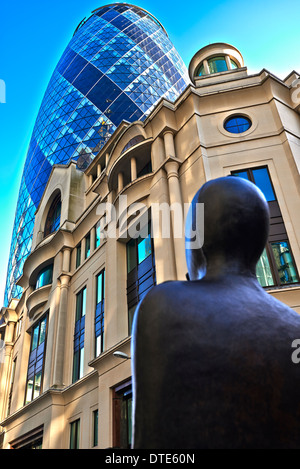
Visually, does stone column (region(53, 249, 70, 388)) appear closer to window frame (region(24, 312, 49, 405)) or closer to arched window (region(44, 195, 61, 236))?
window frame (region(24, 312, 49, 405))

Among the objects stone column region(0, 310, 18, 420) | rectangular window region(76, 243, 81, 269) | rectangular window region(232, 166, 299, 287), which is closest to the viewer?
rectangular window region(232, 166, 299, 287)

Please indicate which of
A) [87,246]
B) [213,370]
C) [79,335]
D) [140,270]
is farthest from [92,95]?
[213,370]

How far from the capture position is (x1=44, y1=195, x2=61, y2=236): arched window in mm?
32562

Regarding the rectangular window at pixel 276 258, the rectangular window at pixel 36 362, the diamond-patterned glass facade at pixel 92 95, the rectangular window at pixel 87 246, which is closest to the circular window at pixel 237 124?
the rectangular window at pixel 276 258

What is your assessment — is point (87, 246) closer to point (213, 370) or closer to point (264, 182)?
point (264, 182)

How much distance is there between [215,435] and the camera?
156 cm

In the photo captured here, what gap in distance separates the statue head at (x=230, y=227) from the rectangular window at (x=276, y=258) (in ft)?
38.4

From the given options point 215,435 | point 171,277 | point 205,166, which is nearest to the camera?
point 215,435

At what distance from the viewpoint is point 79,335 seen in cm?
2261

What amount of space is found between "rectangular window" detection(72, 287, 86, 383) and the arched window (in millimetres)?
9856

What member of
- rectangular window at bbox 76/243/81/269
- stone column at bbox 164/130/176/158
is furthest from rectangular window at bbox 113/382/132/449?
rectangular window at bbox 76/243/81/269

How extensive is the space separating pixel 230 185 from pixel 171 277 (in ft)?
41.8
